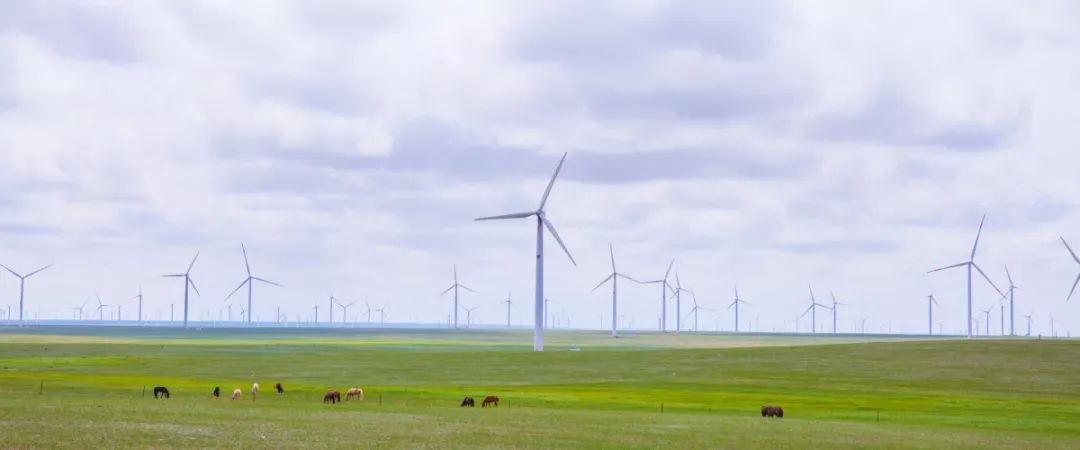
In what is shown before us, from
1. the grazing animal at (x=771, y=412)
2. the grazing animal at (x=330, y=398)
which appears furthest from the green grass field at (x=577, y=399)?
the grazing animal at (x=771, y=412)

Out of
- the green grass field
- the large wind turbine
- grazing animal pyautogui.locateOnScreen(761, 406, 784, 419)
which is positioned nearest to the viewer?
the green grass field

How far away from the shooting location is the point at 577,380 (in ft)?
309

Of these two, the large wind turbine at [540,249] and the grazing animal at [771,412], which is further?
the large wind turbine at [540,249]

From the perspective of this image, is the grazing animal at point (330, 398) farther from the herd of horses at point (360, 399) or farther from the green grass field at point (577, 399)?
the green grass field at point (577, 399)

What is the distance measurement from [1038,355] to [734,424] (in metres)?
69.0

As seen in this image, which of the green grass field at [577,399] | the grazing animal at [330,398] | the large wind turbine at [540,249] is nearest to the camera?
the green grass field at [577,399]

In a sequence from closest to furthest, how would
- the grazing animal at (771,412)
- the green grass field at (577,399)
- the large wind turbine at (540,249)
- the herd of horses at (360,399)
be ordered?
the green grass field at (577,399) → the grazing animal at (771,412) → the herd of horses at (360,399) → the large wind turbine at (540,249)

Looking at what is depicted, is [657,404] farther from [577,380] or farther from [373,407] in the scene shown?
[577,380]

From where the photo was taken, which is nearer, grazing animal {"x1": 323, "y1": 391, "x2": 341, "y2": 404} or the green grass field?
the green grass field

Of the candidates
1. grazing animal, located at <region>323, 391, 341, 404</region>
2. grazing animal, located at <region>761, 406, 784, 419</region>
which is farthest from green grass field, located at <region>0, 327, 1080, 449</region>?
grazing animal, located at <region>761, 406, 784, 419</region>

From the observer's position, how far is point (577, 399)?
71375mm

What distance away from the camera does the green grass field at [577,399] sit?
43.5 meters

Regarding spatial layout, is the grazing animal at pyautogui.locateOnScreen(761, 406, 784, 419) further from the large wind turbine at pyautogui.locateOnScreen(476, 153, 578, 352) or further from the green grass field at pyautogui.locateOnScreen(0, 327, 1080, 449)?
the large wind turbine at pyautogui.locateOnScreen(476, 153, 578, 352)

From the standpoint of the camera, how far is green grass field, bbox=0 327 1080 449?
43.5 metres
